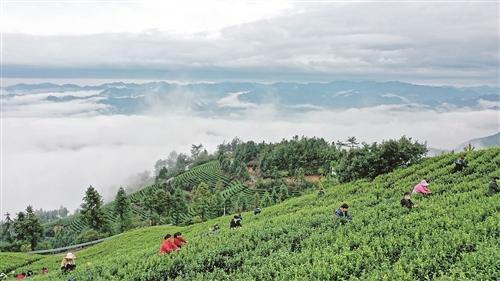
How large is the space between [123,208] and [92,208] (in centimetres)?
790

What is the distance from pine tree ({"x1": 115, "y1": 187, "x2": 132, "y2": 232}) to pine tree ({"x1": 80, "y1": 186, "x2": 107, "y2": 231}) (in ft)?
16.2

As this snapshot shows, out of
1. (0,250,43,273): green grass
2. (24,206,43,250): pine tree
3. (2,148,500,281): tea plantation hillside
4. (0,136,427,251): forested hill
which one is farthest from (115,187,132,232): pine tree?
(2,148,500,281): tea plantation hillside

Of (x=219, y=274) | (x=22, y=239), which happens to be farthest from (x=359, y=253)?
(x=22, y=239)

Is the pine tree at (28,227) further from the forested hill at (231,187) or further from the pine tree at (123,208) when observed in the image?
the pine tree at (123,208)

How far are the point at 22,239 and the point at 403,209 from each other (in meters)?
78.2

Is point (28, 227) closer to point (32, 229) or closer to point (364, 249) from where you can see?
point (32, 229)

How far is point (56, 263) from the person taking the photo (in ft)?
147

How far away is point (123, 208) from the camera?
9231 cm

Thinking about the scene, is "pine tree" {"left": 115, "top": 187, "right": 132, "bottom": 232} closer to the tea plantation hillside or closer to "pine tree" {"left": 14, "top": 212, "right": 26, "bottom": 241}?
"pine tree" {"left": 14, "top": 212, "right": 26, "bottom": 241}

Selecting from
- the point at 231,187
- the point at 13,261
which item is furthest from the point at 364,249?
the point at 231,187

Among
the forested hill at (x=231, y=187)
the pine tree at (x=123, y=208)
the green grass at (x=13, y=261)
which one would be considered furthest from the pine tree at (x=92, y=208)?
the green grass at (x=13, y=261)

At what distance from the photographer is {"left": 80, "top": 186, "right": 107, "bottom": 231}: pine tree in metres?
84.2

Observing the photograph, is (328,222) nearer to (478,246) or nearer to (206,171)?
(478,246)

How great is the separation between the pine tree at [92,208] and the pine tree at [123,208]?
4.95 meters
